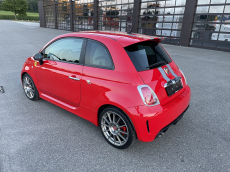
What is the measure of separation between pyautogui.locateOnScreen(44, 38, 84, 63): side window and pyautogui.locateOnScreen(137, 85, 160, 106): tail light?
1253 mm

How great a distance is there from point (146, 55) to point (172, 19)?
1229cm

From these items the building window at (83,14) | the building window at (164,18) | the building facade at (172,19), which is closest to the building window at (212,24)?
the building facade at (172,19)

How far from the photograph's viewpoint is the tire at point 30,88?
12.8ft

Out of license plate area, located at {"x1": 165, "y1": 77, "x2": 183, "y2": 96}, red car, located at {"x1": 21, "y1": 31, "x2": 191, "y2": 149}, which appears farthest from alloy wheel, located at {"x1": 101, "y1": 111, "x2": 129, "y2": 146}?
license plate area, located at {"x1": 165, "y1": 77, "x2": 183, "y2": 96}

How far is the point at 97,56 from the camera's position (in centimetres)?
265

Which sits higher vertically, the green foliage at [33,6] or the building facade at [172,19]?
the green foliage at [33,6]

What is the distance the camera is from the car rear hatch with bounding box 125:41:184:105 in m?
2.32

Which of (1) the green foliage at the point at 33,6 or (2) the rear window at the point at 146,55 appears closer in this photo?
(2) the rear window at the point at 146,55

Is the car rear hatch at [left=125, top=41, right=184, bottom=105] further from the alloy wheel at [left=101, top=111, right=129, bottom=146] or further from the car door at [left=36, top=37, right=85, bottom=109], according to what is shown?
the car door at [left=36, top=37, right=85, bottom=109]

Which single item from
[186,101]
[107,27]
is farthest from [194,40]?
[186,101]

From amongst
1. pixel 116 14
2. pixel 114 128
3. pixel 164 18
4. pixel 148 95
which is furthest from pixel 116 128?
pixel 116 14

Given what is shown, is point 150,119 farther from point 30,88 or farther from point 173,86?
point 30,88

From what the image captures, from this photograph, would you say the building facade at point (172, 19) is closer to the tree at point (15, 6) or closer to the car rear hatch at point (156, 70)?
the car rear hatch at point (156, 70)

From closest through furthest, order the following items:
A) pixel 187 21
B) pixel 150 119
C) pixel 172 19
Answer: pixel 150 119, pixel 187 21, pixel 172 19
